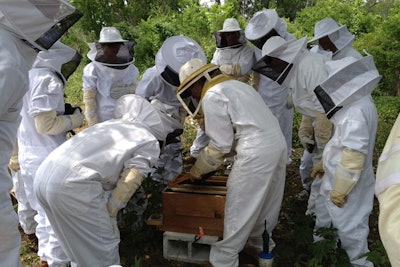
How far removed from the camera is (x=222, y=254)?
11.5 feet

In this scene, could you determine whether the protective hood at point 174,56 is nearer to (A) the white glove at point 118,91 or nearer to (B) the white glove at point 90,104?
(A) the white glove at point 118,91

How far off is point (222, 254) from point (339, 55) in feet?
12.8

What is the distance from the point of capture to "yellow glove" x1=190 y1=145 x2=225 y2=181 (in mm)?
3494

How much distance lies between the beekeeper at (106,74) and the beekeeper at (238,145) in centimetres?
187

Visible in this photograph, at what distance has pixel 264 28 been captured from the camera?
546 cm

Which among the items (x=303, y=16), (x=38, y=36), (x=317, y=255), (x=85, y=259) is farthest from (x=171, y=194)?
(x=303, y=16)

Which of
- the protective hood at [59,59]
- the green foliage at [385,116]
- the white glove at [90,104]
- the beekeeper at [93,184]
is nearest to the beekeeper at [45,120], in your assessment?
the protective hood at [59,59]

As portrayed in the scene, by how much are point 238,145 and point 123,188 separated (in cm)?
109

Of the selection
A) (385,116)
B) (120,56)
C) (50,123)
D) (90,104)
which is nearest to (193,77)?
(50,123)

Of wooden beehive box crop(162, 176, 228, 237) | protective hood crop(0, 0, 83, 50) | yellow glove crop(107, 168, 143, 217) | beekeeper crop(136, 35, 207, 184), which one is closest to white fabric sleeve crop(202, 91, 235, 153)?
wooden beehive box crop(162, 176, 228, 237)

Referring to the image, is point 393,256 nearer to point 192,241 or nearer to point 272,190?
point 272,190

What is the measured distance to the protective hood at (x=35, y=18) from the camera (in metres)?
2.22

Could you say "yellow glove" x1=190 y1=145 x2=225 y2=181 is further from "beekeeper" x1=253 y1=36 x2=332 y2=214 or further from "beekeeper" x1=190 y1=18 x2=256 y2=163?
"beekeeper" x1=190 y1=18 x2=256 y2=163

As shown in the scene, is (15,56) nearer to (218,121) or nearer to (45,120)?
(45,120)
